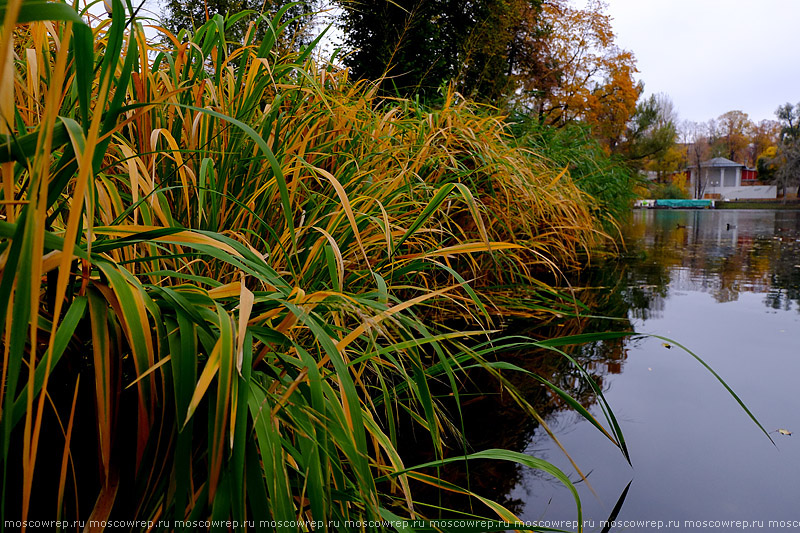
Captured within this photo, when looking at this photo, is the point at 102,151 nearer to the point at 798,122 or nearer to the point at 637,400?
the point at 637,400

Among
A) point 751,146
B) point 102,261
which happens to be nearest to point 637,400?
point 102,261

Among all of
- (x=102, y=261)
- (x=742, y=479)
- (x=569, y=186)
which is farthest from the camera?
(x=569, y=186)

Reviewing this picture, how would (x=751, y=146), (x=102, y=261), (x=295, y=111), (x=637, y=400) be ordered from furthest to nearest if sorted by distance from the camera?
(x=751, y=146)
(x=637, y=400)
(x=295, y=111)
(x=102, y=261)

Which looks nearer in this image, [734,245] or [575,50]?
[734,245]

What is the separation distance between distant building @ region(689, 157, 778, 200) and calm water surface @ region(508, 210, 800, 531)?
56612 millimetres

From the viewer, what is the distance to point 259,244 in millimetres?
1433

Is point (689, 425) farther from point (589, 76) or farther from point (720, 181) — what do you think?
point (720, 181)

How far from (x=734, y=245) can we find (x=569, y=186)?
544cm

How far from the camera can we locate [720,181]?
5538cm

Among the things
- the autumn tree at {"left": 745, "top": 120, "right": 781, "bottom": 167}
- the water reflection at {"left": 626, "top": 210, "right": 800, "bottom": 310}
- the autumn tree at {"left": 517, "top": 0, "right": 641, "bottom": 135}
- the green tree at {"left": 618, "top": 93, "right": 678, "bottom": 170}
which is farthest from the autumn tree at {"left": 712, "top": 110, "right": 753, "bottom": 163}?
the water reflection at {"left": 626, "top": 210, "right": 800, "bottom": 310}

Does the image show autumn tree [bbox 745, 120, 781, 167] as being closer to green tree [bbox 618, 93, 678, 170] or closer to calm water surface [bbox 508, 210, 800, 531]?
green tree [bbox 618, 93, 678, 170]

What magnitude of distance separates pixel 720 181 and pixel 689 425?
208ft

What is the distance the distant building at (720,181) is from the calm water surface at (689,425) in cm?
5661

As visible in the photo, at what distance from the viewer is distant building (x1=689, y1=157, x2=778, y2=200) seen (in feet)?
172
